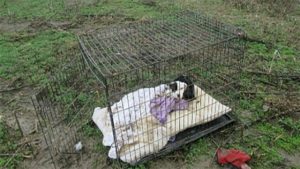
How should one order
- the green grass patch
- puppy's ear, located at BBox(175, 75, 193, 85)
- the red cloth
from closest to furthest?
the red cloth < puppy's ear, located at BBox(175, 75, 193, 85) < the green grass patch

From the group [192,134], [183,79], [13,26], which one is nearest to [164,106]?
[192,134]

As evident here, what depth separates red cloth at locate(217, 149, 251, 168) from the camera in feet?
9.29

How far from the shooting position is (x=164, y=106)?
10.5 ft

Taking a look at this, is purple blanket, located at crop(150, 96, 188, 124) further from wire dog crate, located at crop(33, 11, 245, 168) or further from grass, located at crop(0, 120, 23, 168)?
grass, located at crop(0, 120, 23, 168)

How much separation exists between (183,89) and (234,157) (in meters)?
0.84

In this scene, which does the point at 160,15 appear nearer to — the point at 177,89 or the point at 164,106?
the point at 177,89

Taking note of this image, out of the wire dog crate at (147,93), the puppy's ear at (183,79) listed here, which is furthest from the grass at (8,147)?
the puppy's ear at (183,79)

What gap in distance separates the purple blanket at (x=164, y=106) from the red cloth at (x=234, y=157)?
57cm

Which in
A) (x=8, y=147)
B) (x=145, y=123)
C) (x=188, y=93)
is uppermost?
(x=188, y=93)

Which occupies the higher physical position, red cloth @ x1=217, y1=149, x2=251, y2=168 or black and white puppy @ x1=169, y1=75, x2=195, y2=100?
black and white puppy @ x1=169, y1=75, x2=195, y2=100

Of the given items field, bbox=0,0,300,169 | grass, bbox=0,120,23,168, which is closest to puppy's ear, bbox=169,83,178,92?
field, bbox=0,0,300,169

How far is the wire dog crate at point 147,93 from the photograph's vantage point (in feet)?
9.77

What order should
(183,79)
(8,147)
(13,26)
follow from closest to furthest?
(8,147)
(183,79)
(13,26)

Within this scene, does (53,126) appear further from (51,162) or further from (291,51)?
(291,51)
